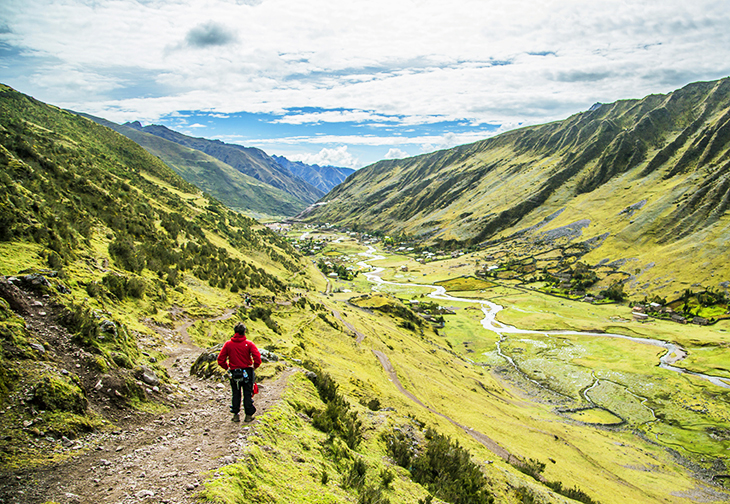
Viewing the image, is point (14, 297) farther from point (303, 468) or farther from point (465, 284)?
point (465, 284)

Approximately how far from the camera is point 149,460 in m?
8.03

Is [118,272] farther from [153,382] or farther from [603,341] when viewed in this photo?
[603,341]

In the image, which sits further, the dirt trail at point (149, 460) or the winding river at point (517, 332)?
the winding river at point (517, 332)

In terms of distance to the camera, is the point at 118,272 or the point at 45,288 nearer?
the point at 45,288

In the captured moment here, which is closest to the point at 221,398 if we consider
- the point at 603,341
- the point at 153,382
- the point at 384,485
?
the point at 153,382

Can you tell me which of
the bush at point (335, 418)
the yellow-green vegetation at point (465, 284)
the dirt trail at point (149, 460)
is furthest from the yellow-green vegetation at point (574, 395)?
the yellow-green vegetation at point (465, 284)

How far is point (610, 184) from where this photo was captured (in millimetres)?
196250

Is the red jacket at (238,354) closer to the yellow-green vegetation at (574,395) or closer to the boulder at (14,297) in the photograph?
the boulder at (14,297)

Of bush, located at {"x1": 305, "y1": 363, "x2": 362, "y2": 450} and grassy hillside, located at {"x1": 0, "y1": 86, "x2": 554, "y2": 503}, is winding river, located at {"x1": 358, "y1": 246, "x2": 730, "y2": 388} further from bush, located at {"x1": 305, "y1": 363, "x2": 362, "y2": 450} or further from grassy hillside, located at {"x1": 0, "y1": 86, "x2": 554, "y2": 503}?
bush, located at {"x1": 305, "y1": 363, "x2": 362, "y2": 450}

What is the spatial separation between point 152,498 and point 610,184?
24530 centimetres

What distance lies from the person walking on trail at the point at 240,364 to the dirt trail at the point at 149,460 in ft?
1.66

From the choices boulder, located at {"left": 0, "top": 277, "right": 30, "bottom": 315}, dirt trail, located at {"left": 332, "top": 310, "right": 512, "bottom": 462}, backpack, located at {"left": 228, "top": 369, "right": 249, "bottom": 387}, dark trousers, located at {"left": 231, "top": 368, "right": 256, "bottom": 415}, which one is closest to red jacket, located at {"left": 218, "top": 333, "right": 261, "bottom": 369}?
backpack, located at {"left": 228, "top": 369, "right": 249, "bottom": 387}

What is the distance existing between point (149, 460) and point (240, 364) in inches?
125

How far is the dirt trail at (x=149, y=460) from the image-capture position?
6.41 metres
